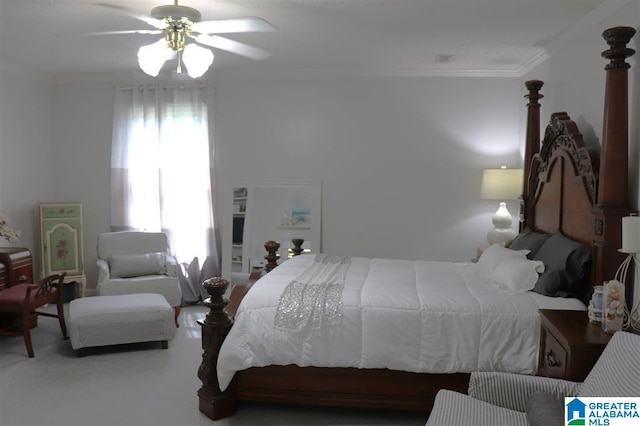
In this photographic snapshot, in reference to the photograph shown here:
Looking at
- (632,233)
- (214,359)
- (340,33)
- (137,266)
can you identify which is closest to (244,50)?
(340,33)

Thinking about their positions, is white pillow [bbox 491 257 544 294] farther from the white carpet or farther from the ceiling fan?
the ceiling fan

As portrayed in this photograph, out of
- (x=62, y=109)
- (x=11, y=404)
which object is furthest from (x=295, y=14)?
(x=62, y=109)

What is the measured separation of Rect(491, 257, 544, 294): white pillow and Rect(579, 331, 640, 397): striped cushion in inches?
40.4

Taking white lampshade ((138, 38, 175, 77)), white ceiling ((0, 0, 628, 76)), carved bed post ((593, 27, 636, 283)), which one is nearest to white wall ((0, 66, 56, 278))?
white ceiling ((0, 0, 628, 76))

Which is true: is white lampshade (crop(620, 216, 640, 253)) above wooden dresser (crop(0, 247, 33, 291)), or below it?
above

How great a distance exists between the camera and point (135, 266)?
4918 mm

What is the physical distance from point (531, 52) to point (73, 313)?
4.26 meters

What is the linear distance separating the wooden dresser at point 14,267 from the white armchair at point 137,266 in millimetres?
579

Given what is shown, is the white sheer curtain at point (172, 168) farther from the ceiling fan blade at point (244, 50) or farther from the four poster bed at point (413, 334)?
the four poster bed at point (413, 334)

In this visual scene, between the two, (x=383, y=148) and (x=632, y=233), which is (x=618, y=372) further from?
(x=383, y=148)

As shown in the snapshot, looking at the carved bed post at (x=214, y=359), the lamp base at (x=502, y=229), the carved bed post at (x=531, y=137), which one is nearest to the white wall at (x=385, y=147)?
the lamp base at (x=502, y=229)

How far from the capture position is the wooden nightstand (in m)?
2.23

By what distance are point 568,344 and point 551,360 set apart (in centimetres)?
A: 25

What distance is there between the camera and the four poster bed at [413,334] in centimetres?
273
